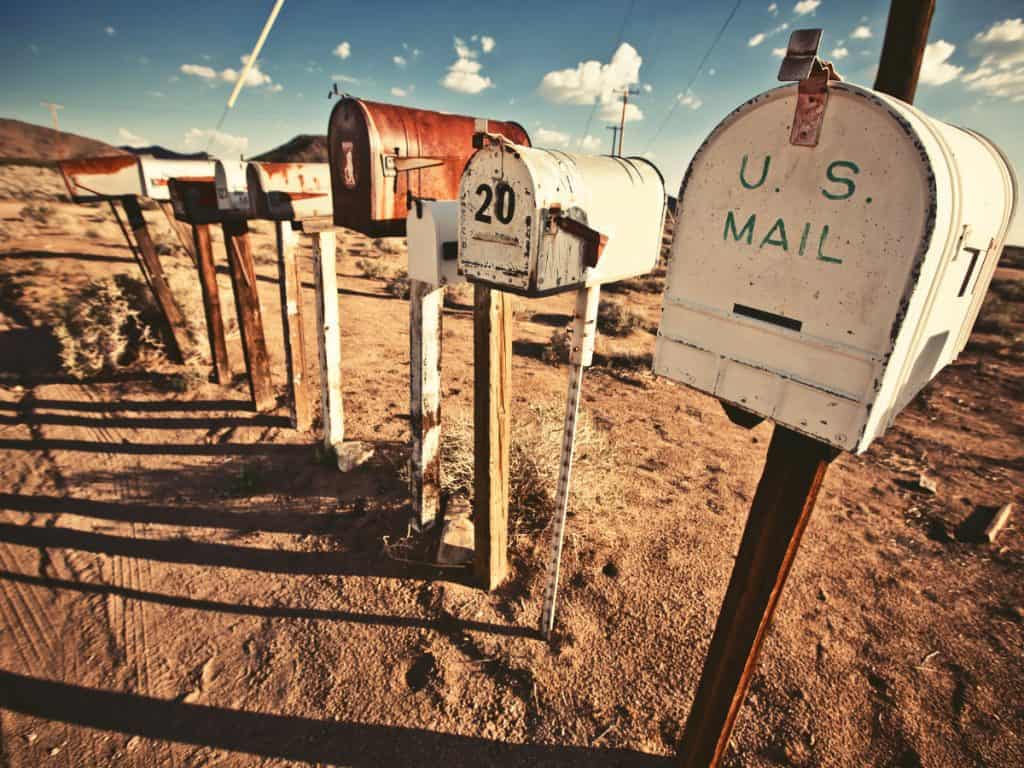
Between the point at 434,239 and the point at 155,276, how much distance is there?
4872 mm

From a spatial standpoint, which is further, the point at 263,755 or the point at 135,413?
the point at 135,413

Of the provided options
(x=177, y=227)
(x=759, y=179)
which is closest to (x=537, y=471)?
(x=759, y=179)

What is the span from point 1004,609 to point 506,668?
3.17 m

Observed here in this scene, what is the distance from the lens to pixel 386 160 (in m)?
3.09

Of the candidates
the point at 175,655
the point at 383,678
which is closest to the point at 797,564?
the point at 383,678

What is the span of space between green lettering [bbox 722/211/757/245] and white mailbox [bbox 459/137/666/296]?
2.23 feet

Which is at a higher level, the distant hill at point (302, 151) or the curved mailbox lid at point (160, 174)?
the distant hill at point (302, 151)

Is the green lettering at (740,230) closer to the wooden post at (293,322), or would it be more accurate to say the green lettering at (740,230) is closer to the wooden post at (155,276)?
the wooden post at (293,322)

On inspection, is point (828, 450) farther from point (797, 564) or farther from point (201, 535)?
point (201, 535)

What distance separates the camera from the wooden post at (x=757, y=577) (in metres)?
1.45

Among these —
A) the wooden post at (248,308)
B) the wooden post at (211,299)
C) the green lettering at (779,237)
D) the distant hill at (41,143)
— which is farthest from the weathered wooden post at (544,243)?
the distant hill at (41,143)

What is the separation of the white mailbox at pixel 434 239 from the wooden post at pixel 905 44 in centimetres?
175

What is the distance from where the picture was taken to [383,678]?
8.91 feet

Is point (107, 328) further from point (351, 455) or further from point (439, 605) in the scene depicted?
point (439, 605)
